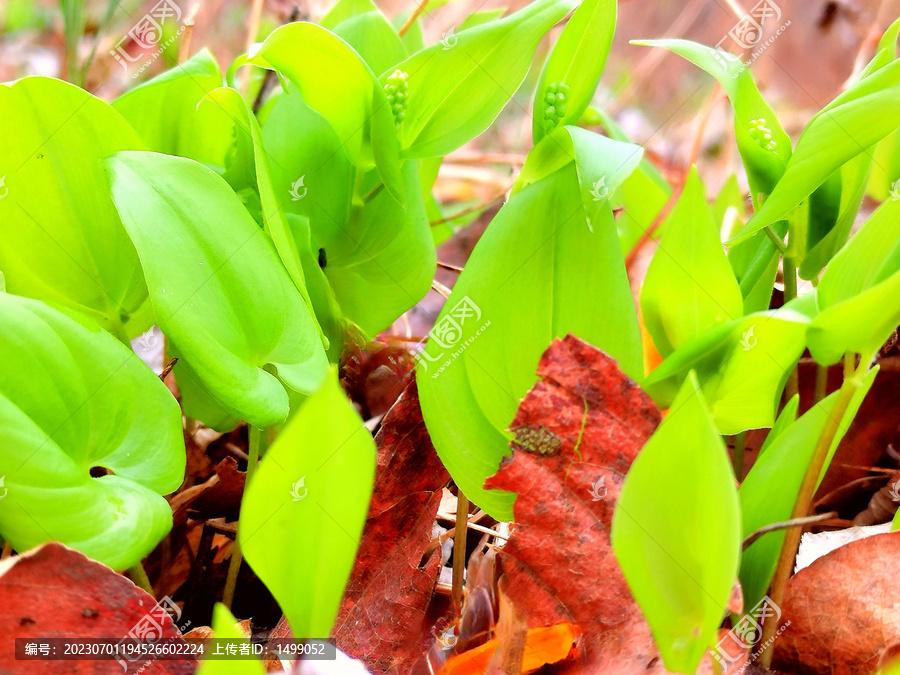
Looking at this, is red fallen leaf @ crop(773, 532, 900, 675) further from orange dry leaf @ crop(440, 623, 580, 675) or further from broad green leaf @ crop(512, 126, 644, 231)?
broad green leaf @ crop(512, 126, 644, 231)

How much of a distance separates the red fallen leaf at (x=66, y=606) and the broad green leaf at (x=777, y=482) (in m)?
0.31

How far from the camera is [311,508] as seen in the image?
1.08 feet

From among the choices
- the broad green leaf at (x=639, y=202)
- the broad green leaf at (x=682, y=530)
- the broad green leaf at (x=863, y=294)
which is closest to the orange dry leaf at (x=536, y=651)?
the broad green leaf at (x=682, y=530)

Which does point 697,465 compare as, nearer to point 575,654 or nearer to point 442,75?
point 575,654

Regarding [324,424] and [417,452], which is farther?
[417,452]

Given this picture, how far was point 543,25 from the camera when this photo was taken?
52 centimetres

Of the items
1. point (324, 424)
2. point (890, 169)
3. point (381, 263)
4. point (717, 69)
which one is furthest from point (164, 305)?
point (890, 169)

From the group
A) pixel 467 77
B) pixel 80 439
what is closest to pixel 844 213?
pixel 467 77

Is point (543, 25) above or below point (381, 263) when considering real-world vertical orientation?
above

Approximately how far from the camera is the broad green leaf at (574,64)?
0.50m

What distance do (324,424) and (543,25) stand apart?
13.8 inches

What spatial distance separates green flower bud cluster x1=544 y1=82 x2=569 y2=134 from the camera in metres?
0.50

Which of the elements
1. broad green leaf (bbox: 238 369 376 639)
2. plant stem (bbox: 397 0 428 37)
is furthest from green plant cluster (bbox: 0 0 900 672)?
plant stem (bbox: 397 0 428 37)

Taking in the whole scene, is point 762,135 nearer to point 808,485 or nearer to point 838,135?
point 838,135
